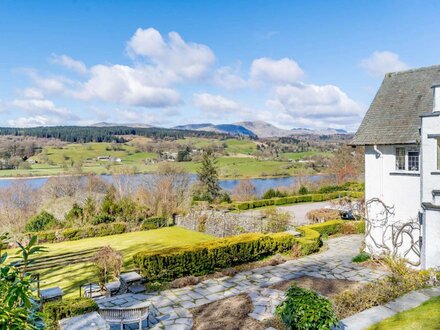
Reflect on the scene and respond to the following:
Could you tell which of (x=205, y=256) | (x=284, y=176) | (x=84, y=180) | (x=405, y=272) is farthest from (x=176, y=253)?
(x=284, y=176)

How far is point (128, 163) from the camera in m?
52.7

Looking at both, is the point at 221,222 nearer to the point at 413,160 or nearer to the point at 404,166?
the point at 404,166

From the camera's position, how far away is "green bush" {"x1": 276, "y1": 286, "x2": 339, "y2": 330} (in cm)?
514

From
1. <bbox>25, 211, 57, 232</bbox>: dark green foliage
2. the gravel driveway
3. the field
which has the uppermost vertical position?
the field

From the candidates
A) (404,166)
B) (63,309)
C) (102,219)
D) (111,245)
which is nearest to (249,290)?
(63,309)

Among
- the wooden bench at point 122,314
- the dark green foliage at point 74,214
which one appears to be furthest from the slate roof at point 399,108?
the dark green foliage at point 74,214

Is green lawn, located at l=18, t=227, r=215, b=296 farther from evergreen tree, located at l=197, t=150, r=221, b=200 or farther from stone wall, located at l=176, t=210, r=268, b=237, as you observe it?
evergreen tree, located at l=197, t=150, r=221, b=200

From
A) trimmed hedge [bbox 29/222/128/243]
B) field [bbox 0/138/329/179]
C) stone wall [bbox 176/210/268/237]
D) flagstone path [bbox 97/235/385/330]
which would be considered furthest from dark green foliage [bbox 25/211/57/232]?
flagstone path [bbox 97/235/385/330]

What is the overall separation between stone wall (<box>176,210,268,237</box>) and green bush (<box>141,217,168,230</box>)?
1306 mm

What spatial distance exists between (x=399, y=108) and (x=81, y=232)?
70.1 feet

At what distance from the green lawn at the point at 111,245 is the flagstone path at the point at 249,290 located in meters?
4.68

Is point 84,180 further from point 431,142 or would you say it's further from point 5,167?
point 431,142

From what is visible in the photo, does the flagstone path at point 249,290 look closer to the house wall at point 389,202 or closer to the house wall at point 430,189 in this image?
the house wall at point 389,202

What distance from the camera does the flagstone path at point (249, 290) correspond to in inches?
336
